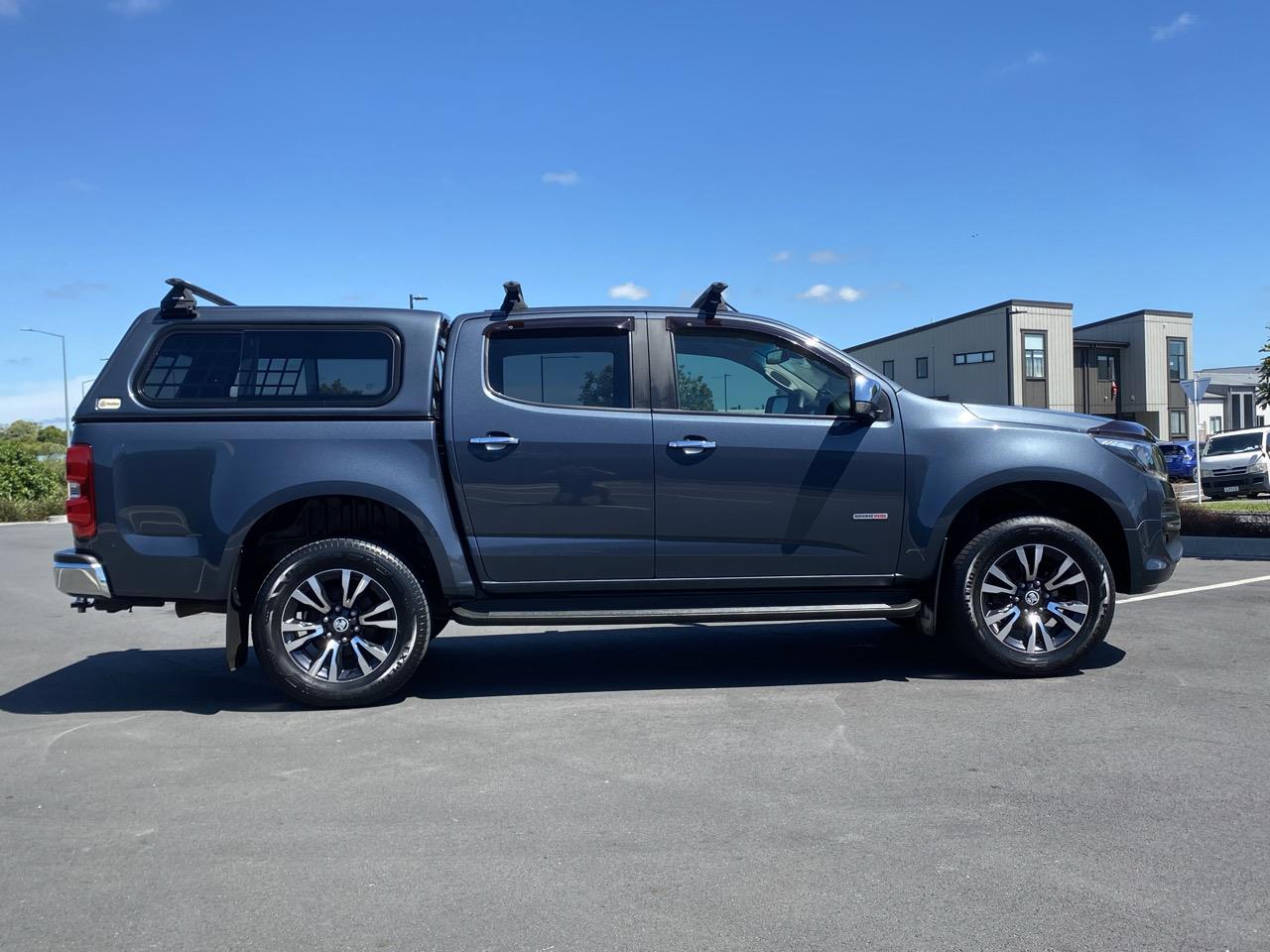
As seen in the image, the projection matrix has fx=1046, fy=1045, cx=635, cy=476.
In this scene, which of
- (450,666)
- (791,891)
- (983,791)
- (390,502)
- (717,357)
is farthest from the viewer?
(450,666)

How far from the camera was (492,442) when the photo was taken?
216 inches

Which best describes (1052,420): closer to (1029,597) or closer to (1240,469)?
(1029,597)

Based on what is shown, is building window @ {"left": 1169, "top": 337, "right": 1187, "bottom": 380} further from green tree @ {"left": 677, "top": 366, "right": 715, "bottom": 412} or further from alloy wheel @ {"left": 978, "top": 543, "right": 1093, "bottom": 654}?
green tree @ {"left": 677, "top": 366, "right": 715, "bottom": 412}

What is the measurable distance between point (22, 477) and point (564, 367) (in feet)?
107

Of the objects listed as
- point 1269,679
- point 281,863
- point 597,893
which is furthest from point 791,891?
point 1269,679

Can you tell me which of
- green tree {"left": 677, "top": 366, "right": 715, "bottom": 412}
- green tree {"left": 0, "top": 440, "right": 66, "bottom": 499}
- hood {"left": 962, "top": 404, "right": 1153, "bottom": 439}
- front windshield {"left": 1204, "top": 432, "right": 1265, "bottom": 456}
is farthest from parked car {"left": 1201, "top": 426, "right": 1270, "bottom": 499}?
green tree {"left": 0, "top": 440, "right": 66, "bottom": 499}

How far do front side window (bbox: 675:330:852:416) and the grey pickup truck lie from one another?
0.01 meters

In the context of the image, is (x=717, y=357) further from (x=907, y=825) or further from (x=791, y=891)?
(x=791, y=891)

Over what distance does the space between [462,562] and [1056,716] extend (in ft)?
9.97

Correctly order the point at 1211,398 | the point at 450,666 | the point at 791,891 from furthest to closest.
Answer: the point at 1211,398 < the point at 450,666 < the point at 791,891

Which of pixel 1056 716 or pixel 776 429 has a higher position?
pixel 776 429

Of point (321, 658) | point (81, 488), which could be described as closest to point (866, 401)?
point (321, 658)

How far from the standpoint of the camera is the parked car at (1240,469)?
24.6 m

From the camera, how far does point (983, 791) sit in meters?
3.96
